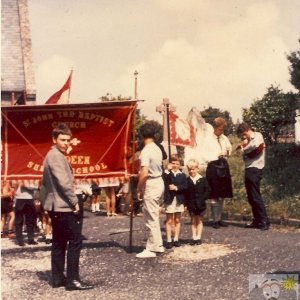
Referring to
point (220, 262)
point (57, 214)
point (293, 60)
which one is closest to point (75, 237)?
point (57, 214)

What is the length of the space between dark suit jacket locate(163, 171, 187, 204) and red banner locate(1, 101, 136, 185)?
0.63 meters

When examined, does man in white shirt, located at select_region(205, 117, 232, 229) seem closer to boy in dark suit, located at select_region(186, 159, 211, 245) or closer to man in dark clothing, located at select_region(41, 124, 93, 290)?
boy in dark suit, located at select_region(186, 159, 211, 245)

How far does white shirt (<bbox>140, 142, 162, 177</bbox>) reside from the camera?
722 centimetres

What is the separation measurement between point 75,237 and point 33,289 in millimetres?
706

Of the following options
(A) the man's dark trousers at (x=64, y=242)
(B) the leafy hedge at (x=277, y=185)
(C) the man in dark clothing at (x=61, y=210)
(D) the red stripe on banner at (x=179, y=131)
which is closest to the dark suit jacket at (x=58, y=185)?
(C) the man in dark clothing at (x=61, y=210)

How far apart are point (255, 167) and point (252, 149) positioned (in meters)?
0.34

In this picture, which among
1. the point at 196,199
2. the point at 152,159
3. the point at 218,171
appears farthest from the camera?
the point at 218,171

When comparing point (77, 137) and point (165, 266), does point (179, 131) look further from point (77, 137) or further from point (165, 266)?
point (165, 266)

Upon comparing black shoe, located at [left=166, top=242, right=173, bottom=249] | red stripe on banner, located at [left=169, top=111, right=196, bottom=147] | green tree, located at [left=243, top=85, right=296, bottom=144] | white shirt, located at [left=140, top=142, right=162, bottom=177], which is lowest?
black shoe, located at [left=166, top=242, right=173, bottom=249]

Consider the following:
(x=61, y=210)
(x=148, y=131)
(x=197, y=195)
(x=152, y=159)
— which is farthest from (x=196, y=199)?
(x=61, y=210)

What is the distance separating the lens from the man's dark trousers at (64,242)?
5.86 m

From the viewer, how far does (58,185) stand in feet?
19.1

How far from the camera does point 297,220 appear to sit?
9438mm

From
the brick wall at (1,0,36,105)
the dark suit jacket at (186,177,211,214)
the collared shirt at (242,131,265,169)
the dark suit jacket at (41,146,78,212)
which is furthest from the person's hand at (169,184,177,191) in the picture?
the brick wall at (1,0,36,105)
